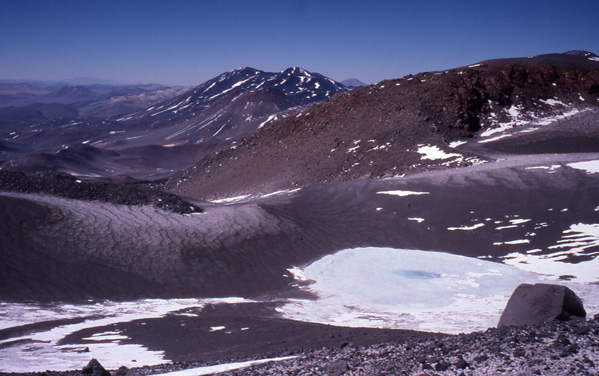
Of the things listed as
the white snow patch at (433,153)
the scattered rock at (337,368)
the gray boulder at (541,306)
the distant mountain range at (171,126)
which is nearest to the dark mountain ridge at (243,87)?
the distant mountain range at (171,126)

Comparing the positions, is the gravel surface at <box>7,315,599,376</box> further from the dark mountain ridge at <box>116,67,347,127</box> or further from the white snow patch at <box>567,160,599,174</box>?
the dark mountain ridge at <box>116,67,347,127</box>

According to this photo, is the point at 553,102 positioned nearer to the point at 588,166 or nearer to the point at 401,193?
Answer: the point at 588,166

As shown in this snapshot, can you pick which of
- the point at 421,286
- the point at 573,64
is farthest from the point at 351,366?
the point at 573,64

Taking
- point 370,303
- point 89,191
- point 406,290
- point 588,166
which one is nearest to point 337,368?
point 370,303

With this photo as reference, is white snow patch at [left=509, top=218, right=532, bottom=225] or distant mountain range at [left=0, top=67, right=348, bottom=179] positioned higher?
distant mountain range at [left=0, top=67, right=348, bottom=179]

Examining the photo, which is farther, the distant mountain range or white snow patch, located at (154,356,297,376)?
the distant mountain range

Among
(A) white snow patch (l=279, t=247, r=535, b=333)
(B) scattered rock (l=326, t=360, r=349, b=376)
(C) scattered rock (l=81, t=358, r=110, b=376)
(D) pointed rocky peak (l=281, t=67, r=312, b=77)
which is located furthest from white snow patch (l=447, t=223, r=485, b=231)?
(D) pointed rocky peak (l=281, t=67, r=312, b=77)

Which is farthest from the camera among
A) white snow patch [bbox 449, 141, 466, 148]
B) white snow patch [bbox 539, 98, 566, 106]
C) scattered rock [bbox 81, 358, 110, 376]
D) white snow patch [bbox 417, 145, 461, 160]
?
white snow patch [bbox 539, 98, 566, 106]
